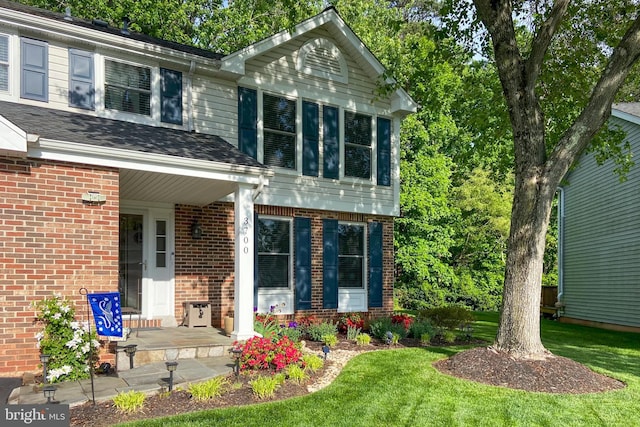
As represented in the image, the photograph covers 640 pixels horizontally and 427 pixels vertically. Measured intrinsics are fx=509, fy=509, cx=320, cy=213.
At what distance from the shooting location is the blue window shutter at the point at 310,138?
11.8 m

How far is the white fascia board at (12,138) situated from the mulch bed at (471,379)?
3.30 m

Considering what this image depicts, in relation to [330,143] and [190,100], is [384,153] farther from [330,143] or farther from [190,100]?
[190,100]

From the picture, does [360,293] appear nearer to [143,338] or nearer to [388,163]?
[388,163]

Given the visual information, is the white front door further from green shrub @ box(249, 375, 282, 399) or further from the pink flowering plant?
green shrub @ box(249, 375, 282, 399)

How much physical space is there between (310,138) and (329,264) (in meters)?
3.00

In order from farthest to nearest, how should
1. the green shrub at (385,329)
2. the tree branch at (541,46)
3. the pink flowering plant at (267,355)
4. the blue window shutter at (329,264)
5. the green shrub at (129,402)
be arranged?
the blue window shutter at (329,264) → the green shrub at (385,329) → the tree branch at (541,46) → the pink flowering plant at (267,355) → the green shrub at (129,402)

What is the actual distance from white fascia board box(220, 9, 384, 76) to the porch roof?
5.75 feet

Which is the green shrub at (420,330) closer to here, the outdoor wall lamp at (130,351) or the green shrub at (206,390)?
the green shrub at (206,390)

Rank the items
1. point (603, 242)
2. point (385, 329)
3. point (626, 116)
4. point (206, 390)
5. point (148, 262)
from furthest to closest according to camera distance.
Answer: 1. point (603, 242)
2. point (626, 116)
3. point (385, 329)
4. point (148, 262)
5. point (206, 390)

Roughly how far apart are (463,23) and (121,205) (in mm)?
8341

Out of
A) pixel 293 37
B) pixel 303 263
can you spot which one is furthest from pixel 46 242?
pixel 293 37

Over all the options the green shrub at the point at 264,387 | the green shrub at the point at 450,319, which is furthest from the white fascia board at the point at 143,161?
the green shrub at the point at 450,319

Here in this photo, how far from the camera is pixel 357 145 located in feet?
41.7

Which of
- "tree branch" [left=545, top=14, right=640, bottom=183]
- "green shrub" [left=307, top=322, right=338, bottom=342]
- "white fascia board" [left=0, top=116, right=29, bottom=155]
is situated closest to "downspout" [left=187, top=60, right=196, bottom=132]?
"white fascia board" [left=0, top=116, right=29, bottom=155]
